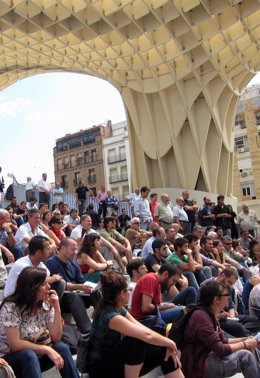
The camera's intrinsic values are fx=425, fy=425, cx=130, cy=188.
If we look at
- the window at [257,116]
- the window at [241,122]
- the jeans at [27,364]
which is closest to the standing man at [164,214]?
the jeans at [27,364]

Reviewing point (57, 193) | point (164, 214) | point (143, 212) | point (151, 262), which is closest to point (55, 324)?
point (151, 262)

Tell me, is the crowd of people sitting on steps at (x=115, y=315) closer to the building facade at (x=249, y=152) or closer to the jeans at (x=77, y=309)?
the jeans at (x=77, y=309)

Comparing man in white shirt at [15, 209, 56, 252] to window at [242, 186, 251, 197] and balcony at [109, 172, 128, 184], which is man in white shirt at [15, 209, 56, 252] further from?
balcony at [109, 172, 128, 184]

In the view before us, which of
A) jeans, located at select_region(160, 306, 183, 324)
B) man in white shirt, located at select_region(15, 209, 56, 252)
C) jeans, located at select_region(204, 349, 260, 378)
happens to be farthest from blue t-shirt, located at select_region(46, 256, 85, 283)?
jeans, located at select_region(204, 349, 260, 378)

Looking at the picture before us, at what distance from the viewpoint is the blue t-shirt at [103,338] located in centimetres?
381

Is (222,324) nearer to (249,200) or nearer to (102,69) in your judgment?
(102,69)

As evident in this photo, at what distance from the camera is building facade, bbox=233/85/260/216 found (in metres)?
41.6

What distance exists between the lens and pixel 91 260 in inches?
259

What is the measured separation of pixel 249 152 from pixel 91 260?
38421 millimetres

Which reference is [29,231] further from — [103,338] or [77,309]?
[103,338]

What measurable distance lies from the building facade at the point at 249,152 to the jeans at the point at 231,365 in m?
38.5

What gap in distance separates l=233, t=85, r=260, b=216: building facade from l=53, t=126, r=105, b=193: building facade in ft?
72.2

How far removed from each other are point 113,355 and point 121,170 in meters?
54.8

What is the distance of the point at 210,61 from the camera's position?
22547 mm
